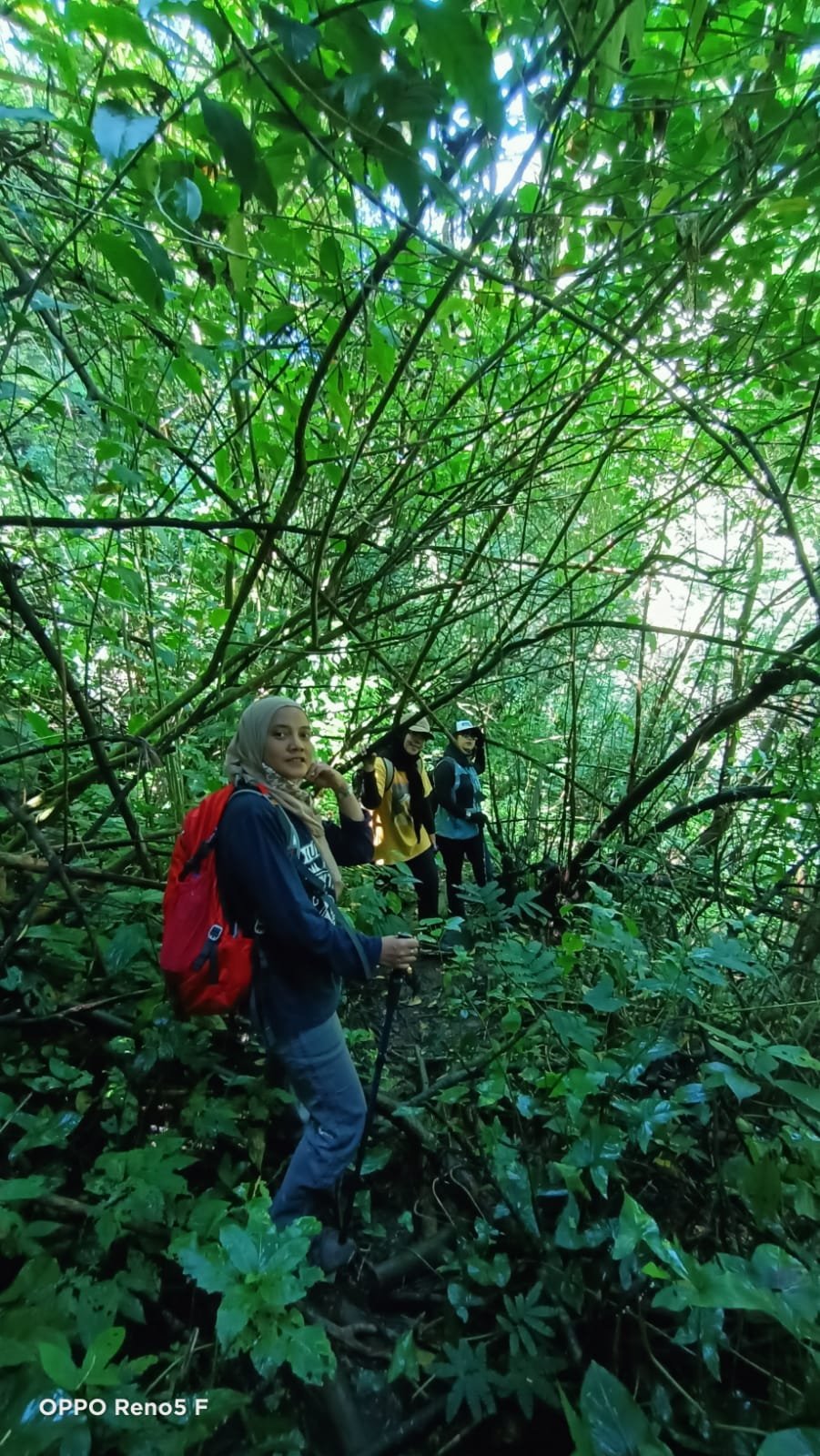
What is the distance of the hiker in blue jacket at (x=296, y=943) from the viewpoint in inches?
→ 69.1

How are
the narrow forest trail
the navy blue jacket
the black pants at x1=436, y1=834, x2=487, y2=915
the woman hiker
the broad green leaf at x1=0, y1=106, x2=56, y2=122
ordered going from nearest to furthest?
1. the broad green leaf at x1=0, y1=106, x2=56, y2=122
2. the narrow forest trail
3. the navy blue jacket
4. the woman hiker
5. the black pants at x1=436, y1=834, x2=487, y2=915

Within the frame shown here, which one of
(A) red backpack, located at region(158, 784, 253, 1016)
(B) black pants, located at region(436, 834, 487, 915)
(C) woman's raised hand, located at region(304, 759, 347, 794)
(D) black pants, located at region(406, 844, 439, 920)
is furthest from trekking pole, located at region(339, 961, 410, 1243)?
(B) black pants, located at region(436, 834, 487, 915)

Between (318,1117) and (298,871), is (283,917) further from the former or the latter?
(318,1117)

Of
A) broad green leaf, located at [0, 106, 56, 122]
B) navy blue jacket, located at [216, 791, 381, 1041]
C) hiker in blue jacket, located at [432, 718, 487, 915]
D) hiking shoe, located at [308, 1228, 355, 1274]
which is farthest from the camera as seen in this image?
hiker in blue jacket, located at [432, 718, 487, 915]

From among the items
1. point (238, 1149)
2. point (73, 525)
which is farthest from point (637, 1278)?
point (73, 525)

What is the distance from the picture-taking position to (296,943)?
69.2 inches

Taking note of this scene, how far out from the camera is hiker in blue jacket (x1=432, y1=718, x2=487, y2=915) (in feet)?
14.4

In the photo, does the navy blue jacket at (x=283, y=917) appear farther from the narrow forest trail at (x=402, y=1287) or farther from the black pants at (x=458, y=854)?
the black pants at (x=458, y=854)

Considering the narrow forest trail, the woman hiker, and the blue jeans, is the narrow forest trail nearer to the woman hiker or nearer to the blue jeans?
the blue jeans

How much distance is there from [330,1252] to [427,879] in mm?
2369

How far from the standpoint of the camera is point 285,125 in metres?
0.94

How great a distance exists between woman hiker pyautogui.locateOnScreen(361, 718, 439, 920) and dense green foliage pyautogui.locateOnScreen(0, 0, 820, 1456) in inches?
23.6

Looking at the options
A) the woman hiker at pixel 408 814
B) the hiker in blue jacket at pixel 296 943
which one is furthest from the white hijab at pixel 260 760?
the woman hiker at pixel 408 814

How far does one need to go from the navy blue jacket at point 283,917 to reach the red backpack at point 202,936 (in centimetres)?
4
